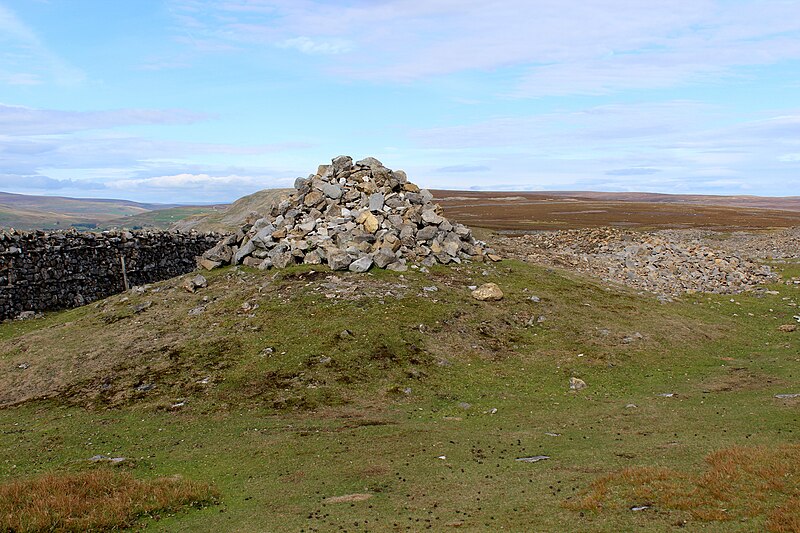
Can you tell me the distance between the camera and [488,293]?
32.7m

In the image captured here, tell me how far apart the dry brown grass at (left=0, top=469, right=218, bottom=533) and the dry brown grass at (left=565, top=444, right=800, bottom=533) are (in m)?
9.62

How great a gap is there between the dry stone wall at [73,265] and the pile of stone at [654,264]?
28.0 metres

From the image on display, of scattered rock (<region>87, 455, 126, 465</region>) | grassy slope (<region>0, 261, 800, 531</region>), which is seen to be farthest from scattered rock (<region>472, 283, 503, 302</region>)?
scattered rock (<region>87, 455, 126, 465</region>)

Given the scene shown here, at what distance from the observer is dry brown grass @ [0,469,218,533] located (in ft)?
42.9

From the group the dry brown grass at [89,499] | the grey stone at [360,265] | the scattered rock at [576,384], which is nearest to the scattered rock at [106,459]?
the dry brown grass at [89,499]

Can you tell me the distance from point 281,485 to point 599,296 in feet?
86.4

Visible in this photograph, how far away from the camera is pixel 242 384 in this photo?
24.0 metres

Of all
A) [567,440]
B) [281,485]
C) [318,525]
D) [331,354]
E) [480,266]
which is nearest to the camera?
[318,525]

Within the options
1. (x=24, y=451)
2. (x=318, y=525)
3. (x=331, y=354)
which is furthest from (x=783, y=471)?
(x=24, y=451)

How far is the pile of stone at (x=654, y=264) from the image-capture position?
141 feet

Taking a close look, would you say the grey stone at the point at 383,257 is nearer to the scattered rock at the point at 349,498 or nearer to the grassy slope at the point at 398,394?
the grassy slope at the point at 398,394

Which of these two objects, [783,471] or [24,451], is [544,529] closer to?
[783,471]

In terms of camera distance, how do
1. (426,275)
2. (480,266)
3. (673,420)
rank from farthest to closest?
(480,266)
(426,275)
(673,420)

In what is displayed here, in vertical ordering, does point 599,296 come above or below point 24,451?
above
